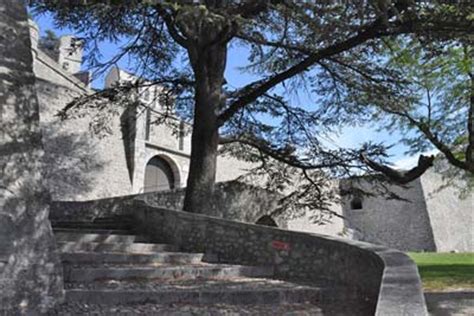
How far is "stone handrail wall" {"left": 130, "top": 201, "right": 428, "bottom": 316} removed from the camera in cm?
305

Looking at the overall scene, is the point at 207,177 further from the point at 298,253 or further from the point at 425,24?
the point at 425,24

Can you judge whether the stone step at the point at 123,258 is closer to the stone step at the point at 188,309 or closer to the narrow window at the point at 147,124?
the stone step at the point at 188,309

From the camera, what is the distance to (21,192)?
12.5 ft

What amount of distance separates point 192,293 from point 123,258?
5.18 feet

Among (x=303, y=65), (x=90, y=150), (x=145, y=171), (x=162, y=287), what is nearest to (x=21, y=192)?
(x=162, y=287)

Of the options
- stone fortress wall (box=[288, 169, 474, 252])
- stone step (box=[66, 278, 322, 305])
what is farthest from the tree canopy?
stone fortress wall (box=[288, 169, 474, 252])

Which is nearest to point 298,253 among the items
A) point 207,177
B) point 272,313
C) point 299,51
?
point 272,313

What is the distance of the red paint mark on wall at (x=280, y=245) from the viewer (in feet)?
18.7

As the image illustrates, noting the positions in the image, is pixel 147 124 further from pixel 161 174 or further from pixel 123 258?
pixel 123 258

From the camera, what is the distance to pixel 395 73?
7.80 metres

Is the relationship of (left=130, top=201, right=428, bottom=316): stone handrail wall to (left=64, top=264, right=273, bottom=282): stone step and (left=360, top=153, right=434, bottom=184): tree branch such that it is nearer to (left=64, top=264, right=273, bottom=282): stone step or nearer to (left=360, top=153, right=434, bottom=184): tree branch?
(left=64, top=264, right=273, bottom=282): stone step

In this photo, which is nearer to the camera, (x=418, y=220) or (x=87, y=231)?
(x=87, y=231)

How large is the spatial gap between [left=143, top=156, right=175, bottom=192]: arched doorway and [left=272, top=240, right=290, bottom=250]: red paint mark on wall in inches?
452

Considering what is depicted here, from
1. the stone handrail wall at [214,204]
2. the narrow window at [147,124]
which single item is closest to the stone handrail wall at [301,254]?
the stone handrail wall at [214,204]
